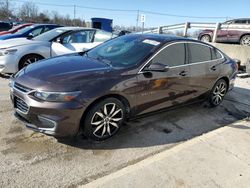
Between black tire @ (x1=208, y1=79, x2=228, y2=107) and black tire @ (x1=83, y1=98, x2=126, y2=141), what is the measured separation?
2.48m

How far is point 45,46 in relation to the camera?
7.21 meters

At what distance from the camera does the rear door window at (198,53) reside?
491 centimetres

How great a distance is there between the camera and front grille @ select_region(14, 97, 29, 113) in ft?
11.1

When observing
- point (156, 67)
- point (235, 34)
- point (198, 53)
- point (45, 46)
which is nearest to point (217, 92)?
point (198, 53)

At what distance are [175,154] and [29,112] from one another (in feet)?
6.47

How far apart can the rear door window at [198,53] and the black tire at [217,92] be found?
0.65 meters

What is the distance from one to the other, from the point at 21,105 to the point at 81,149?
999 mm

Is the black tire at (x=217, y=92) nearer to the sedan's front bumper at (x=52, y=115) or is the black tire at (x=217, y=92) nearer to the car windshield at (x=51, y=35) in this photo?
the sedan's front bumper at (x=52, y=115)

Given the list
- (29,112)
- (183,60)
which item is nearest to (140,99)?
(183,60)

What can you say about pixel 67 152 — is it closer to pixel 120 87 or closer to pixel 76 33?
pixel 120 87

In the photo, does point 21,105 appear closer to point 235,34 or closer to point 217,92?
point 217,92

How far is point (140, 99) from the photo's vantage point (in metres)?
4.02

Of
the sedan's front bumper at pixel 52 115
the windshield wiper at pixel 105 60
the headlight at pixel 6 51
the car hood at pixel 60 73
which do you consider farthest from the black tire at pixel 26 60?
the sedan's front bumper at pixel 52 115

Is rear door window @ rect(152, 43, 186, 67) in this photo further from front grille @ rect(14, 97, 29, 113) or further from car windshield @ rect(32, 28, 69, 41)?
car windshield @ rect(32, 28, 69, 41)
